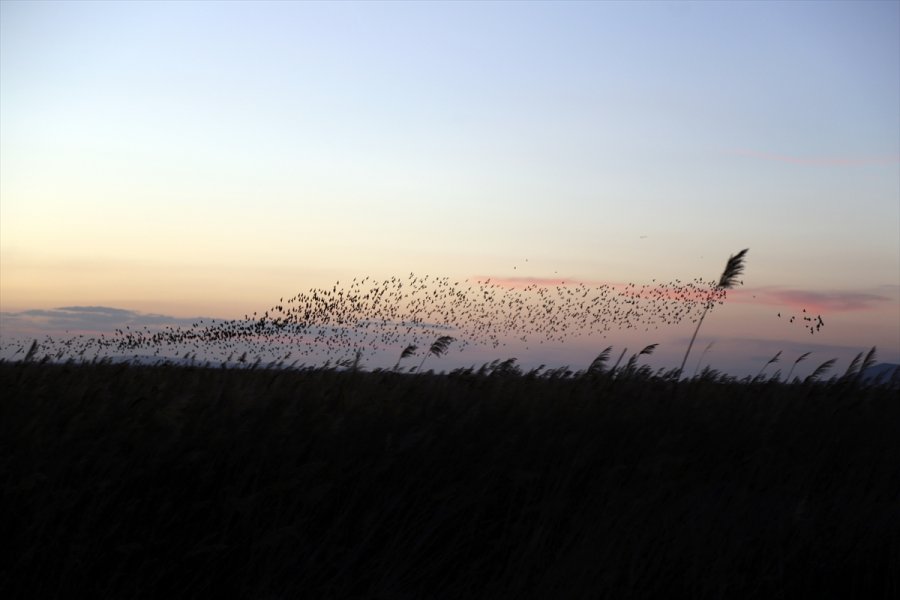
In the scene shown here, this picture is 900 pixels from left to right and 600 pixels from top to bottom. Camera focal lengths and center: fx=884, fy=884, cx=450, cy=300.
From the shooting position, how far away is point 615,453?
7270 millimetres

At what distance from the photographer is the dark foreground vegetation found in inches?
195

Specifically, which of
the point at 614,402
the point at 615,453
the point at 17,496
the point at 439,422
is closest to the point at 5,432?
the point at 17,496

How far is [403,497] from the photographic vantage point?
234 inches

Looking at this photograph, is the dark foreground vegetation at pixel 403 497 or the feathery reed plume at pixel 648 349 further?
the feathery reed plume at pixel 648 349

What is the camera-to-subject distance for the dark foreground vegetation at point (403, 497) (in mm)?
4953

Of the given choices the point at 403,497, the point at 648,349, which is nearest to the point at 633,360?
the point at 648,349

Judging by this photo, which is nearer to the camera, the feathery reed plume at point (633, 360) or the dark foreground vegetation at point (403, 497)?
the dark foreground vegetation at point (403, 497)

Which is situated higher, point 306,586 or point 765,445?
point 765,445

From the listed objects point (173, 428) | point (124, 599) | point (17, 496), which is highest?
point (173, 428)

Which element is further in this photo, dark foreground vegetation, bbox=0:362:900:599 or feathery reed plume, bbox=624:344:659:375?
feathery reed plume, bbox=624:344:659:375

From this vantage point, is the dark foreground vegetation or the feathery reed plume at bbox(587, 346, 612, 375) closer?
the dark foreground vegetation

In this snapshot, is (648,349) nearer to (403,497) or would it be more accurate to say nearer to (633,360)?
(633,360)

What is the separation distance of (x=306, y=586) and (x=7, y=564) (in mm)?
1571

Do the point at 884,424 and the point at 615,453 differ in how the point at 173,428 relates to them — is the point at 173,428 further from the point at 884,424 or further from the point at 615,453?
the point at 884,424
